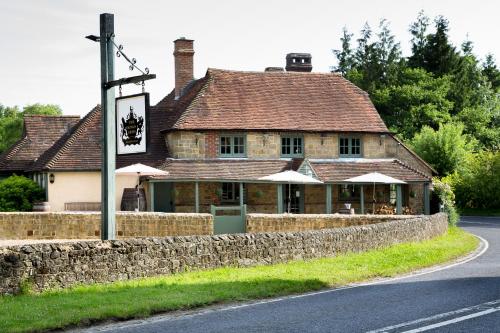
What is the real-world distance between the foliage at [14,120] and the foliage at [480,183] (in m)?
52.6

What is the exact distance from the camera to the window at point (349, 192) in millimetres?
42125

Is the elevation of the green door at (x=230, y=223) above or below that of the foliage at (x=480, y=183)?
below

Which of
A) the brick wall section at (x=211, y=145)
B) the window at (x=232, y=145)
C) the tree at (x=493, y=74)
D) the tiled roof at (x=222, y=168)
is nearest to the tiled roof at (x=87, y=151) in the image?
the tiled roof at (x=222, y=168)

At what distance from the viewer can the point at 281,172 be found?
3981cm

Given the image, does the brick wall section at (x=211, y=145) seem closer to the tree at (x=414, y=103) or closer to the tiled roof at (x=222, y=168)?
the tiled roof at (x=222, y=168)

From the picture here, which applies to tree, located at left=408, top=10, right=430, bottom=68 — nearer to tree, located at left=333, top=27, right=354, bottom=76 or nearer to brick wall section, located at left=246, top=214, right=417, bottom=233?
tree, located at left=333, top=27, right=354, bottom=76

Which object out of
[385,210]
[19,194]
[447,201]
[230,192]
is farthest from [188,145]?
[447,201]

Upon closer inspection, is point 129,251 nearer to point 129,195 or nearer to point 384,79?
point 129,195

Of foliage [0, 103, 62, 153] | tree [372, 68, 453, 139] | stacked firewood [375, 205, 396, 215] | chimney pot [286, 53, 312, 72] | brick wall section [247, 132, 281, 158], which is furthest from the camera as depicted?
foliage [0, 103, 62, 153]

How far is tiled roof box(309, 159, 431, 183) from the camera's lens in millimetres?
40831

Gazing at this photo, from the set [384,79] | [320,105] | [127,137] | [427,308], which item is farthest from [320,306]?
[384,79]

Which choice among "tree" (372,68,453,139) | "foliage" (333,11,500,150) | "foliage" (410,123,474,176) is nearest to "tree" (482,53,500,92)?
"foliage" (333,11,500,150)

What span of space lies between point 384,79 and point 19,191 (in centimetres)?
5343

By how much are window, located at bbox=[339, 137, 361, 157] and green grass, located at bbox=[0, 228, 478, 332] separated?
2199 cm
